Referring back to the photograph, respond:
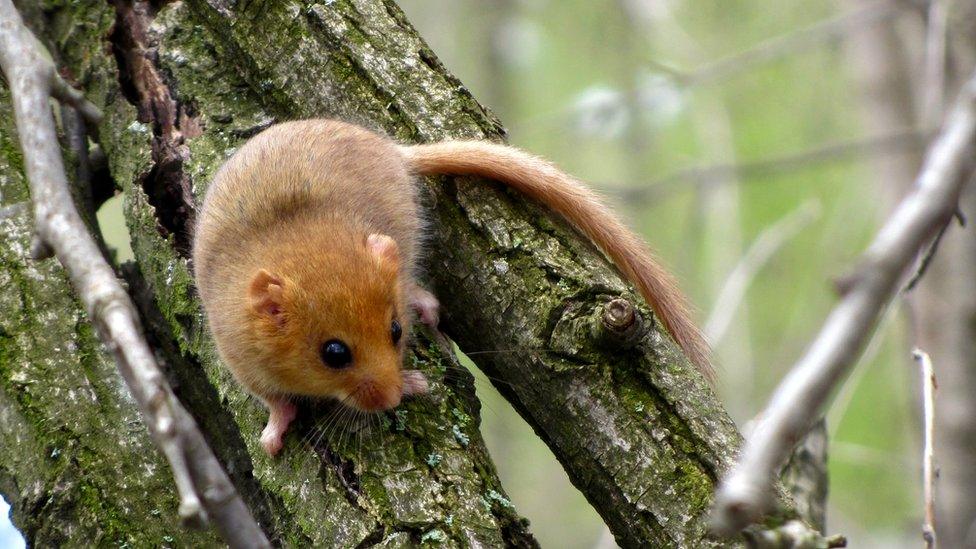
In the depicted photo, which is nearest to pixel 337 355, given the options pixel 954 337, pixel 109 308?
pixel 109 308

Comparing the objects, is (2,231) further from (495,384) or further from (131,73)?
(495,384)

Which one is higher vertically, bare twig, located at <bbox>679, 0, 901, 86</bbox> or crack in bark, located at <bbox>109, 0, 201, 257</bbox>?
bare twig, located at <bbox>679, 0, 901, 86</bbox>

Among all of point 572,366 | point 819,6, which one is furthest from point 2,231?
point 819,6

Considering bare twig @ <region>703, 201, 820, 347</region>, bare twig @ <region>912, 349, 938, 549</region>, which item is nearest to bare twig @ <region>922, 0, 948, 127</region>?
bare twig @ <region>703, 201, 820, 347</region>

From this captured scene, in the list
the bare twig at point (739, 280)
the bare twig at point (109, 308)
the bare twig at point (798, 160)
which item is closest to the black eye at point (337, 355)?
the bare twig at point (109, 308)

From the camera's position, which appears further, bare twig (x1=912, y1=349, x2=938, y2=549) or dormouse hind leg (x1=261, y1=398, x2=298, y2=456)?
dormouse hind leg (x1=261, y1=398, x2=298, y2=456)

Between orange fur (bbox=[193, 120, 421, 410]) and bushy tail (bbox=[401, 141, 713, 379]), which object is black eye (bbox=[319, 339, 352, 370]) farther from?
bushy tail (bbox=[401, 141, 713, 379])

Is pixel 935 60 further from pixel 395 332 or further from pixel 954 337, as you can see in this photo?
pixel 395 332
